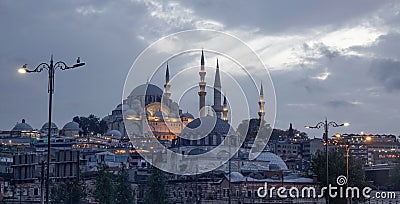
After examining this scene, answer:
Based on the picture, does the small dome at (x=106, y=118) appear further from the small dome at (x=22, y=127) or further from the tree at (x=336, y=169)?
the tree at (x=336, y=169)

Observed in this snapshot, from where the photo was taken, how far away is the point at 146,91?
131375 millimetres

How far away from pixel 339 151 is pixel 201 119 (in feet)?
159

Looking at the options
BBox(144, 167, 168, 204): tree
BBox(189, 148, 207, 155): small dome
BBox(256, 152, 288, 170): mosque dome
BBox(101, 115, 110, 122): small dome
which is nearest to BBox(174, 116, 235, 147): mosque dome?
BBox(189, 148, 207, 155): small dome

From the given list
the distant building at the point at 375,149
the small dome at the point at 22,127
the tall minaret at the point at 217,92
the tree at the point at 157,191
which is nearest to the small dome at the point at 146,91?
the tall minaret at the point at 217,92

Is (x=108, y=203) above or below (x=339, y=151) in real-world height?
below

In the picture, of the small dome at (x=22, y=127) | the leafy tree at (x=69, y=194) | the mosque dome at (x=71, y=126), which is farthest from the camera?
the small dome at (x=22, y=127)

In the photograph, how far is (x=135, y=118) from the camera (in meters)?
124

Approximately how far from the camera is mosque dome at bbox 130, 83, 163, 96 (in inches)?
5153

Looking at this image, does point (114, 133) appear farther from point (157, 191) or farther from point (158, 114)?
point (157, 191)

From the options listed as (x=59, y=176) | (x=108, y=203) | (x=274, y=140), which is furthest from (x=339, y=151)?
(x=274, y=140)

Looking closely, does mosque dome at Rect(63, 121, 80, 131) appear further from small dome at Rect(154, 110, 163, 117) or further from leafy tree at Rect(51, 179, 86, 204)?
leafy tree at Rect(51, 179, 86, 204)

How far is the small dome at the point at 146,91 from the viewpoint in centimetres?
13088

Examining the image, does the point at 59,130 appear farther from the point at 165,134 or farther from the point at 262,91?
the point at 262,91

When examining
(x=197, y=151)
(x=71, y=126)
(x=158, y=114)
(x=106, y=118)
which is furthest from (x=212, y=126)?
(x=106, y=118)
